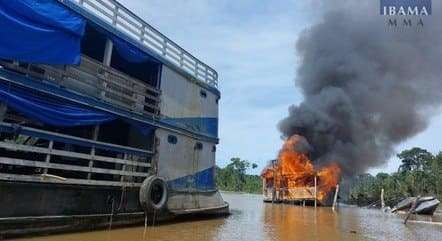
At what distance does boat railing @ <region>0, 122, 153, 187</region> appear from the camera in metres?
9.35

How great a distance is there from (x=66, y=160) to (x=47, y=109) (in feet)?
11.5

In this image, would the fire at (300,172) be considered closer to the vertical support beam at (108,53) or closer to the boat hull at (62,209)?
the boat hull at (62,209)

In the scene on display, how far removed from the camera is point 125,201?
507 inches

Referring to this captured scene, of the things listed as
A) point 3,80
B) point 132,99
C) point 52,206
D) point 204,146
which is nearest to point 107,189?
point 52,206

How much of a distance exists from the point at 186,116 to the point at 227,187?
85.9m

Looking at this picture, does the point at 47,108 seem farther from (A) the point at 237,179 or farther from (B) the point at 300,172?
(A) the point at 237,179

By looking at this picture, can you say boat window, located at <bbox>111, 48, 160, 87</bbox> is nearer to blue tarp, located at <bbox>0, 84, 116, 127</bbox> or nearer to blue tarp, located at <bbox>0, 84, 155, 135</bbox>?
blue tarp, located at <bbox>0, 84, 155, 135</bbox>

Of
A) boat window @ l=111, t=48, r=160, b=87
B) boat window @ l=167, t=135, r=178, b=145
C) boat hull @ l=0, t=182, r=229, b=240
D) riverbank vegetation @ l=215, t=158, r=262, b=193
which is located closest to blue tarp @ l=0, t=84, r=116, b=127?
boat hull @ l=0, t=182, r=229, b=240

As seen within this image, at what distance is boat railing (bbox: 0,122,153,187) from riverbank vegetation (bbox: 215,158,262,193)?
80747mm

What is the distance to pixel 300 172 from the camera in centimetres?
3803

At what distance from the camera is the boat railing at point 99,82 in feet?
34.5

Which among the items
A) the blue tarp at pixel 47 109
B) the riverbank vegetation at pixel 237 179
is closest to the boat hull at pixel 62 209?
the blue tarp at pixel 47 109

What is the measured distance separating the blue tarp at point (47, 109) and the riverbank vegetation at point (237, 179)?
8337 cm

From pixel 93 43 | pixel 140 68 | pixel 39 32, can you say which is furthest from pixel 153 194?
pixel 39 32
